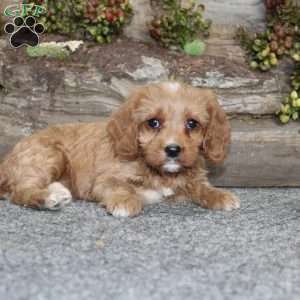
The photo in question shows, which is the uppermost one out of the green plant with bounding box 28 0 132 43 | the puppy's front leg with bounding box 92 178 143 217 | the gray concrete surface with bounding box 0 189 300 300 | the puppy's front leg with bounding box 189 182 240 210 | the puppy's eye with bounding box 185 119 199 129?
the green plant with bounding box 28 0 132 43

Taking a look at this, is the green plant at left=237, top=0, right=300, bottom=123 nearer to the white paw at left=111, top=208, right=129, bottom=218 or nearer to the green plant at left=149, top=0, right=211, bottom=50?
the green plant at left=149, top=0, right=211, bottom=50

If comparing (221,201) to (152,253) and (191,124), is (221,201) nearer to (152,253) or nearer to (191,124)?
(191,124)

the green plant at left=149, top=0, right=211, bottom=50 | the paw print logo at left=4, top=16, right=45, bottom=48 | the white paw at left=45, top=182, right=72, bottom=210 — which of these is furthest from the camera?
the paw print logo at left=4, top=16, right=45, bottom=48

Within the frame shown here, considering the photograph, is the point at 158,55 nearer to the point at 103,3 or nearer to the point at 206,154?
the point at 103,3

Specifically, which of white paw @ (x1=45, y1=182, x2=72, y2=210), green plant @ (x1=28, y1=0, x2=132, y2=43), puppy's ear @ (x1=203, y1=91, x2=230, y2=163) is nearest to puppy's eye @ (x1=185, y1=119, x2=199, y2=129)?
puppy's ear @ (x1=203, y1=91, x2=230, y2=163)

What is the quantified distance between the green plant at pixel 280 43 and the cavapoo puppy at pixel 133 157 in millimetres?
1326

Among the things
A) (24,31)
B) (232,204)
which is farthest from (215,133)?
(24,31)

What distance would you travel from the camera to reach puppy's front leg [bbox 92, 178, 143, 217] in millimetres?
4570

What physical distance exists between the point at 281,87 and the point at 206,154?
1.50 metres

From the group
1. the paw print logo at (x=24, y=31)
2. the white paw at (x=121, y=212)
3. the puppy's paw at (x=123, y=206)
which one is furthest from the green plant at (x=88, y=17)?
the white paw at (x=121, y=212)

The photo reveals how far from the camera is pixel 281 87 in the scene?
239 inches

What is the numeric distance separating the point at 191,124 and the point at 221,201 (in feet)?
2.21

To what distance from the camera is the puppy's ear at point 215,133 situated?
195 inches

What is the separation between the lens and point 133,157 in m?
4.96
